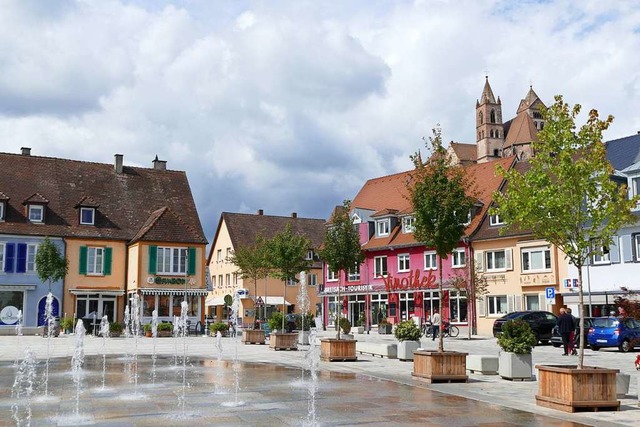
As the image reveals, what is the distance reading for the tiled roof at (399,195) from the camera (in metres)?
50.2

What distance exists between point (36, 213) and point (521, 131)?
109803 mm

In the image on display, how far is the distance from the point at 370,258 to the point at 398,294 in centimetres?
Result: 466

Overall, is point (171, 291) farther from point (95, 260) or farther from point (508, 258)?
point (508, 258)

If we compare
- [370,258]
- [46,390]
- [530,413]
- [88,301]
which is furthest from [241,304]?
[530,413]

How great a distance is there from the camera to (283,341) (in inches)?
1176

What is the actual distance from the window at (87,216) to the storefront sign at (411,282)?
21477 mm

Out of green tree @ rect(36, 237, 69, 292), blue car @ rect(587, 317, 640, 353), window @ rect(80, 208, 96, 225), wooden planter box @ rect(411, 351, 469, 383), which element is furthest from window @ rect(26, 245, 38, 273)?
wooden planter box @ rect(411, 351, 469, 383)

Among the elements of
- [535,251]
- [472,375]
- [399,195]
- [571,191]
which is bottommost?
[472,375]

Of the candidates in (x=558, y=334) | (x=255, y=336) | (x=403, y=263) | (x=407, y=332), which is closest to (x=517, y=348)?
(x=407, y=332)

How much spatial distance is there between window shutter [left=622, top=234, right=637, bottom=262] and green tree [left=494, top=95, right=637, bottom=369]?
2712 cm

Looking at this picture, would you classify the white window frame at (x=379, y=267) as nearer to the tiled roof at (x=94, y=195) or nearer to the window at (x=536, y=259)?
the window at (x=536, y=259)

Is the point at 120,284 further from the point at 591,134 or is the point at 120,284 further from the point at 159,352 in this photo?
the point at 591,134

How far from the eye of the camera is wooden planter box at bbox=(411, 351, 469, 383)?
17.3 meters

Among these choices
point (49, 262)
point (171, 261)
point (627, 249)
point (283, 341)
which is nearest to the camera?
point (283, 341)
